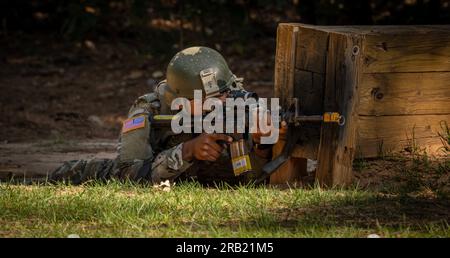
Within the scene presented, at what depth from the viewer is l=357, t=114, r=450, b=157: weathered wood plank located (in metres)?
6.15

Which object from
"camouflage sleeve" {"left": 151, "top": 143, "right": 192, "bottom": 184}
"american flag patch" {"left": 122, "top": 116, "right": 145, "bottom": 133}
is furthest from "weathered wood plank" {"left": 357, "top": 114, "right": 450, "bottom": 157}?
"american flag patch" {"left": 122, "top": 116, "right": 145, "bottom": 133}

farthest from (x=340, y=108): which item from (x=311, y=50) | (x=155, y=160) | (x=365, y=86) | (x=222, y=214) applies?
(x=155, y=160)

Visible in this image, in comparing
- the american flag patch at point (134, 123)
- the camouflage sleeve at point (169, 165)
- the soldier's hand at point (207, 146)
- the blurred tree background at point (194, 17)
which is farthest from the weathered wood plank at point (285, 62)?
the blurred tree background at point (194, 17)

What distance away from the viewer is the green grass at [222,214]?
16.1ft

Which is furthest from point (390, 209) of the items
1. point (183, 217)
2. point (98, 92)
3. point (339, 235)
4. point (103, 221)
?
point (98, 92)

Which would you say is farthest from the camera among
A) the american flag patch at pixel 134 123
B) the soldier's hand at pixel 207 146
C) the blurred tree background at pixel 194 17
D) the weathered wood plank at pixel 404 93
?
the blurred tree background at pixel 194 17

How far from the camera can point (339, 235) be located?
474cm

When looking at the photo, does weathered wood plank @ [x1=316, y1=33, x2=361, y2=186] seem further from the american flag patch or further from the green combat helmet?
the american flag patch

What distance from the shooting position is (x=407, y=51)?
6141mm

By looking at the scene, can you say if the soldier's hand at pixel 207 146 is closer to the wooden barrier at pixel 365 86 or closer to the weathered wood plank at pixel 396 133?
the wooden barrier at pixel 365 86

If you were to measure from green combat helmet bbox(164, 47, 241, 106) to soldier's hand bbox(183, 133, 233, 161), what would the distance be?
343mm

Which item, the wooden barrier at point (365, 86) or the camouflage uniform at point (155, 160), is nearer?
the wooden barrier at point (365, 86)

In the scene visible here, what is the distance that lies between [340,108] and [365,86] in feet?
0.71

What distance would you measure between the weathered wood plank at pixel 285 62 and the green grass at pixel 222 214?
79cm
